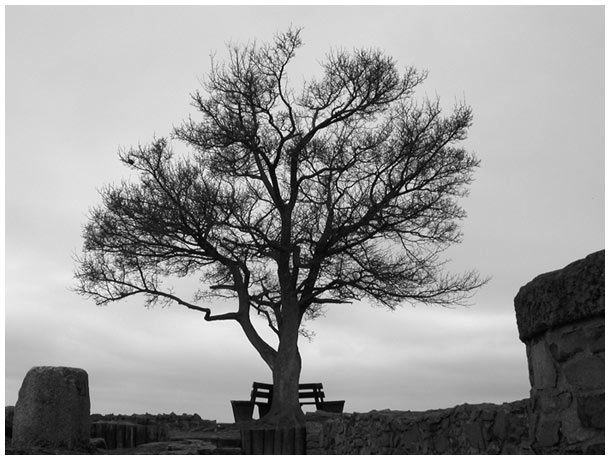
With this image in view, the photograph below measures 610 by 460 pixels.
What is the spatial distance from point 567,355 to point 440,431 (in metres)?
4.77

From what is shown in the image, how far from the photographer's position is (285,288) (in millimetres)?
18375

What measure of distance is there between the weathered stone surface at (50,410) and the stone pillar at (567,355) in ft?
29.7

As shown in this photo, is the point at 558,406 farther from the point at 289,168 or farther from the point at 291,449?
the point at 289,168

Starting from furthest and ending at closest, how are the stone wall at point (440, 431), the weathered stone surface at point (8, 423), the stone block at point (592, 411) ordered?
the weathered stone surface at point (8, 423), the stone wall at point (440, 431), the stone block at point (592, 411)

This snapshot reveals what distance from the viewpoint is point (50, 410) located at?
11672 millimetres

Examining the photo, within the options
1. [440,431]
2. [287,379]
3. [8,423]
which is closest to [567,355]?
[440,431]

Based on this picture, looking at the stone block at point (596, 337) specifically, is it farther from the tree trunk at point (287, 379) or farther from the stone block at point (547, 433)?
the tree trunk at point (287, 379)

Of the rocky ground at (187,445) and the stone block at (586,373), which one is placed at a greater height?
the stone block at (586,373)

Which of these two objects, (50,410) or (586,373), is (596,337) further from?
(50,410)

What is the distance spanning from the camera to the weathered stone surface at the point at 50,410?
458 inches

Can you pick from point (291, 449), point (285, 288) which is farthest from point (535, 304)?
point (285, 288)

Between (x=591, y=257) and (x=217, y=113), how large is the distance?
15994 millimetres

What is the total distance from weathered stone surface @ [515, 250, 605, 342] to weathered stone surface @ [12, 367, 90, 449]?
29.9ft

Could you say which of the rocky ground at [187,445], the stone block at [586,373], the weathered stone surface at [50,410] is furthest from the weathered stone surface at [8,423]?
the stone block at [586,373]
